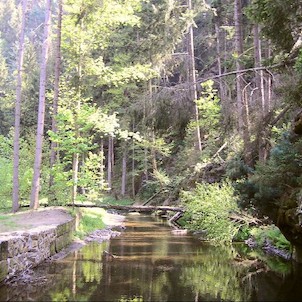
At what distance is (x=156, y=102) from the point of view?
1331 cm

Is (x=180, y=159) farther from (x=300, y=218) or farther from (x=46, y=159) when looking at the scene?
(x=300, y=218)

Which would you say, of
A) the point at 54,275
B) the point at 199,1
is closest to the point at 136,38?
the point at 199,1

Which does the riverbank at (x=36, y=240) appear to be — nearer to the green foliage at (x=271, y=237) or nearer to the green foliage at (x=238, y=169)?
the green foliage at (x=238, y=169)

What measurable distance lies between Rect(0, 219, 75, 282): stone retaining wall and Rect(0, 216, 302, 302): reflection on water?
1.20 ft

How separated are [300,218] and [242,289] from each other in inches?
82.1

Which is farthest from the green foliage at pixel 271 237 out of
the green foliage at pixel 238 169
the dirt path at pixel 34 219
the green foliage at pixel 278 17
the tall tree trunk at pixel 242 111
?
the dirt path at pixel 34 219

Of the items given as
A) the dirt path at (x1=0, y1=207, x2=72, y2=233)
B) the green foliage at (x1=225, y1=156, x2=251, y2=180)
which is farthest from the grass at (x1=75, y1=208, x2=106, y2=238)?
the green foliage at (x1=225, y1=156, x2=251, y2=180)

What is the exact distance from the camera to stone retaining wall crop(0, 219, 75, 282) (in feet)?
25.1

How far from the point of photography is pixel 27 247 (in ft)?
A: 29.0

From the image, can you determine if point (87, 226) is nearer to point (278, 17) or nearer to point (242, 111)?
point (242, 111)

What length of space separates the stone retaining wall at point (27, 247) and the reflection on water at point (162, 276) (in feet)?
1.20

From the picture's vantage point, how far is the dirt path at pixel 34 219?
10.5 m

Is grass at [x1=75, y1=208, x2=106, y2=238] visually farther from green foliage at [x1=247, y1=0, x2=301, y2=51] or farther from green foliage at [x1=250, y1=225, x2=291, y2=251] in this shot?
green foliage at [x1=247, y1=0, x2=301, y2=51]

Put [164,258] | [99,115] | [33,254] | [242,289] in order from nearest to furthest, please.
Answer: [242,289] → [33,254] → [164,258] → [99,115]
